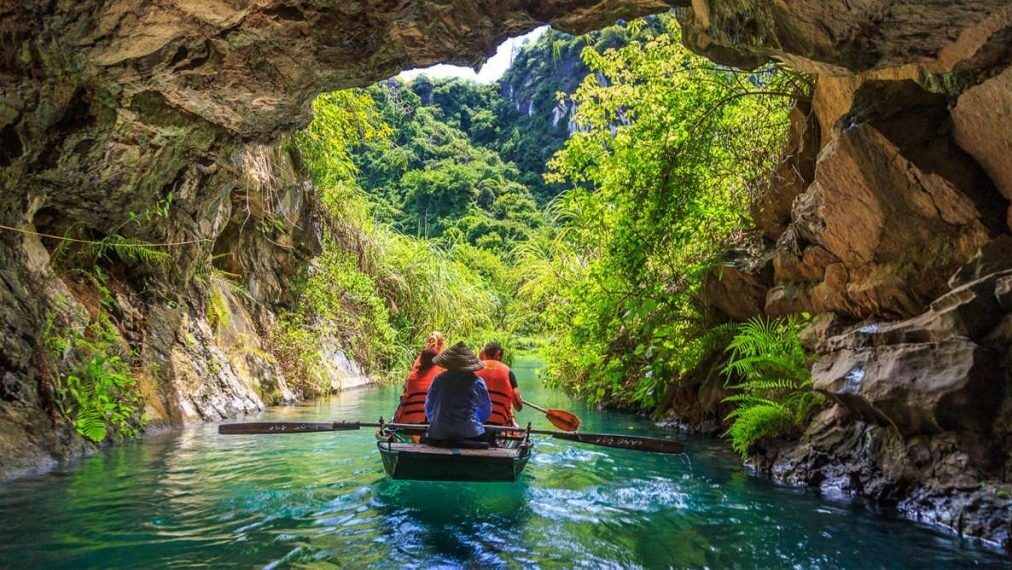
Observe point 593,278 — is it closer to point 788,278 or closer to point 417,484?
point 788,278

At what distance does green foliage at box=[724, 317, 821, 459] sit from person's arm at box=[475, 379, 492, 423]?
257 cm

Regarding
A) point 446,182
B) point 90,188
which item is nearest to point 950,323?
point 90,188

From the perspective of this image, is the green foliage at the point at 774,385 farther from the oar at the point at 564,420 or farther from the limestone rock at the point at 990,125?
the limestone rock at the point at 990,125

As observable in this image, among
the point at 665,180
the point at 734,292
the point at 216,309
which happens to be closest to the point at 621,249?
the point at 665,180

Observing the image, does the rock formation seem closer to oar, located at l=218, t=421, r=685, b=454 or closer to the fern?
the fern

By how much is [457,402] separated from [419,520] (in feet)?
3.91

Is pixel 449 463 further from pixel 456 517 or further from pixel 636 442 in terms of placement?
pixel 636 442

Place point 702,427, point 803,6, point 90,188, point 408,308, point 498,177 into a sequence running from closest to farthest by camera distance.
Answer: point 803,6 → point 90,188 → point 702,427 → point 408,308 → point 498,177

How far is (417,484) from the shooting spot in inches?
221

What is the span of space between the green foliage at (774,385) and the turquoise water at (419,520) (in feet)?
1.65

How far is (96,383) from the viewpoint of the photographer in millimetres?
6117

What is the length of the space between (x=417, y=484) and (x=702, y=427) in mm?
4610

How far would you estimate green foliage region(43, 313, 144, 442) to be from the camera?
588 centimetres

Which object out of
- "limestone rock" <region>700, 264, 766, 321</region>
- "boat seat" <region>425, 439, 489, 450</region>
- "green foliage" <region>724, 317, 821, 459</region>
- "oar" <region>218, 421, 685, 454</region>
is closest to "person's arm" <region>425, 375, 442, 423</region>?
"oar" <region>218, 421, 685, 454</region>
